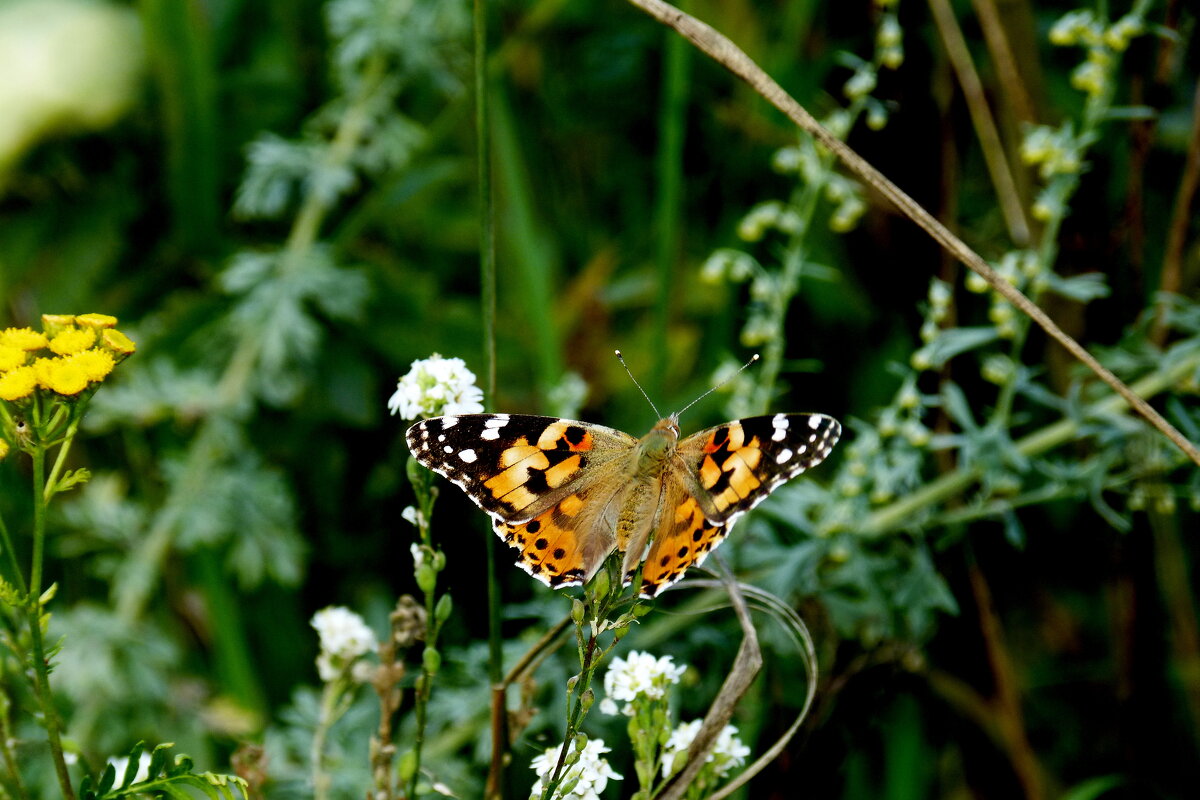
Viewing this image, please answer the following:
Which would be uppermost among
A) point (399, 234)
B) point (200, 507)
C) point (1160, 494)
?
point (399, 234)

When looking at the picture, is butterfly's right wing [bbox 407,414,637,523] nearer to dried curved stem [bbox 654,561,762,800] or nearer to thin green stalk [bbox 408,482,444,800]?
thin green stalk [bbox 408,482,444,800]

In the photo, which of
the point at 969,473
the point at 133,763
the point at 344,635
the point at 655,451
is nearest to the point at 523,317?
the point at 655,451

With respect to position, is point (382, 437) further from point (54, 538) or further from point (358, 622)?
point (358, 622)

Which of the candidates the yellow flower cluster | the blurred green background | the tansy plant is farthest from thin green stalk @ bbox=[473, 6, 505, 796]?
the blurred green background

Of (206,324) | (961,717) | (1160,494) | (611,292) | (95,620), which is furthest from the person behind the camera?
(611,292)

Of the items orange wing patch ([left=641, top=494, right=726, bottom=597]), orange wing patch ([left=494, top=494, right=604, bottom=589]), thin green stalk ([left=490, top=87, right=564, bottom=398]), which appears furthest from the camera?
thin green stalk ([left=490, top=87, right=564, bottom=398])

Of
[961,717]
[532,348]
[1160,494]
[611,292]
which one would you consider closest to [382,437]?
[532,348]

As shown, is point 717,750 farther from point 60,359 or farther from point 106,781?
point 60,359
